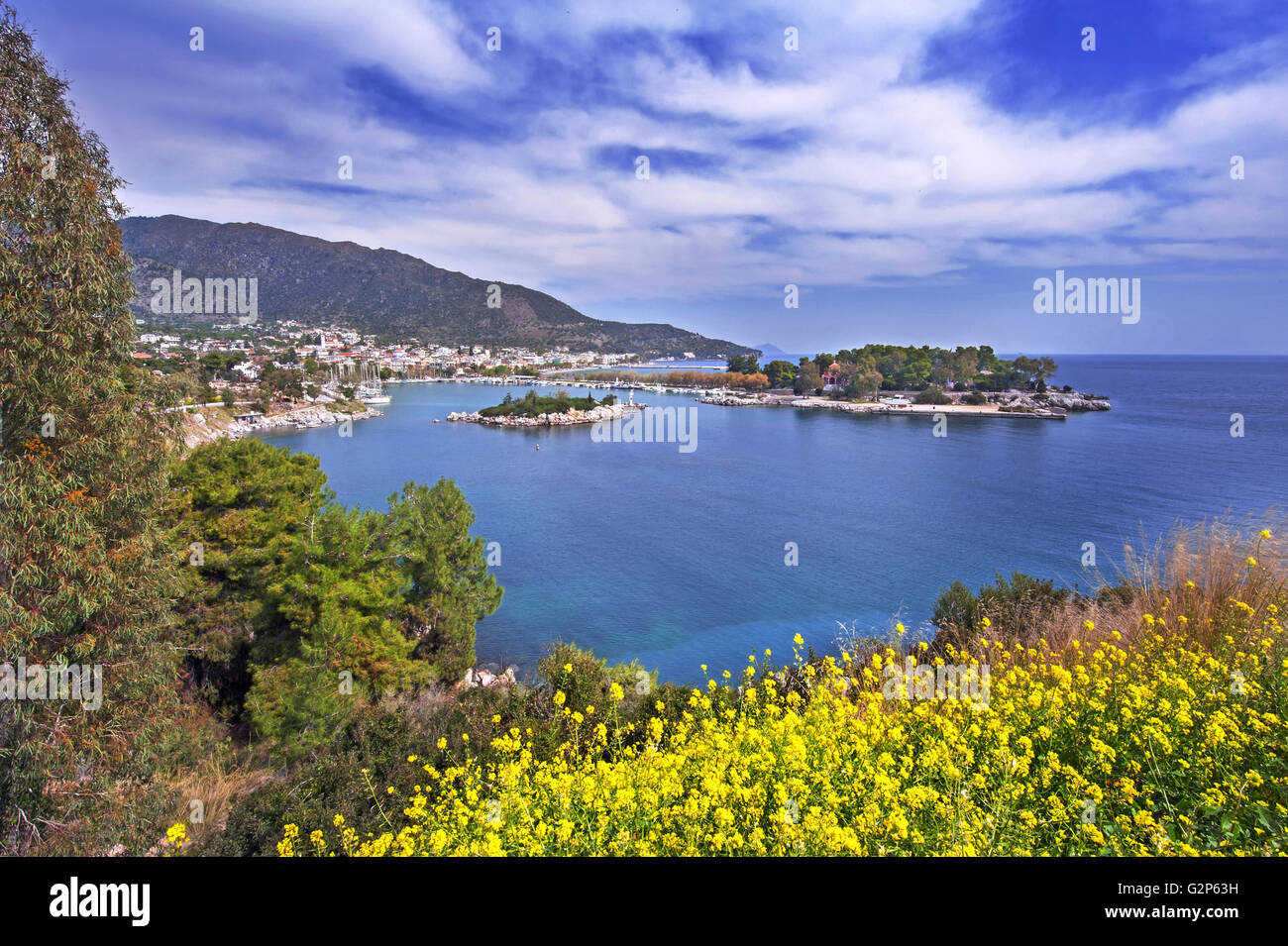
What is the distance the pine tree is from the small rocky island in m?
45.6

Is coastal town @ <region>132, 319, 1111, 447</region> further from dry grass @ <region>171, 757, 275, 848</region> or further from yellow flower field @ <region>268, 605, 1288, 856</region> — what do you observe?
yellow flower field @ <region>268, 605, 1288, 856</region>

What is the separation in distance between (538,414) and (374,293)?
101816mm

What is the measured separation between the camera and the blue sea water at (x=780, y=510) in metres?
14.9

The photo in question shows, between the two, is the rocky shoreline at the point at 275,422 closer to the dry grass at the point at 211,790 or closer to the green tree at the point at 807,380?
the dry grass at the point at 211,790

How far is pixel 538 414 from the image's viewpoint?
5288cm

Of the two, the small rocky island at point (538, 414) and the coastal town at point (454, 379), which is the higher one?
the coastal town at point (454, 379)

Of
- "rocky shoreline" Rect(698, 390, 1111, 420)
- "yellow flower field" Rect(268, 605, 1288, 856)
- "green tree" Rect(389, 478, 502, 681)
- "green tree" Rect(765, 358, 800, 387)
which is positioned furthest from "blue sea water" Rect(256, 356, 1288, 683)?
"green tree" Rect(765, 358, 800, 387)

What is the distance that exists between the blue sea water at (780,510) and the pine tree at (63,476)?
7704 mm

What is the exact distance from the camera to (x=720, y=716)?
13.0 ft

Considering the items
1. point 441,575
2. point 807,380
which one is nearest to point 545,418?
point 807,380

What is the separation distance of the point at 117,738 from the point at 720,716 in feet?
18.4

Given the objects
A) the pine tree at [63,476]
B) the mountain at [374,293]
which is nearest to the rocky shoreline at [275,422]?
the pine tree at [63,476]

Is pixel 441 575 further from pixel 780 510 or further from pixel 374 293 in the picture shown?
pixel 374 293
